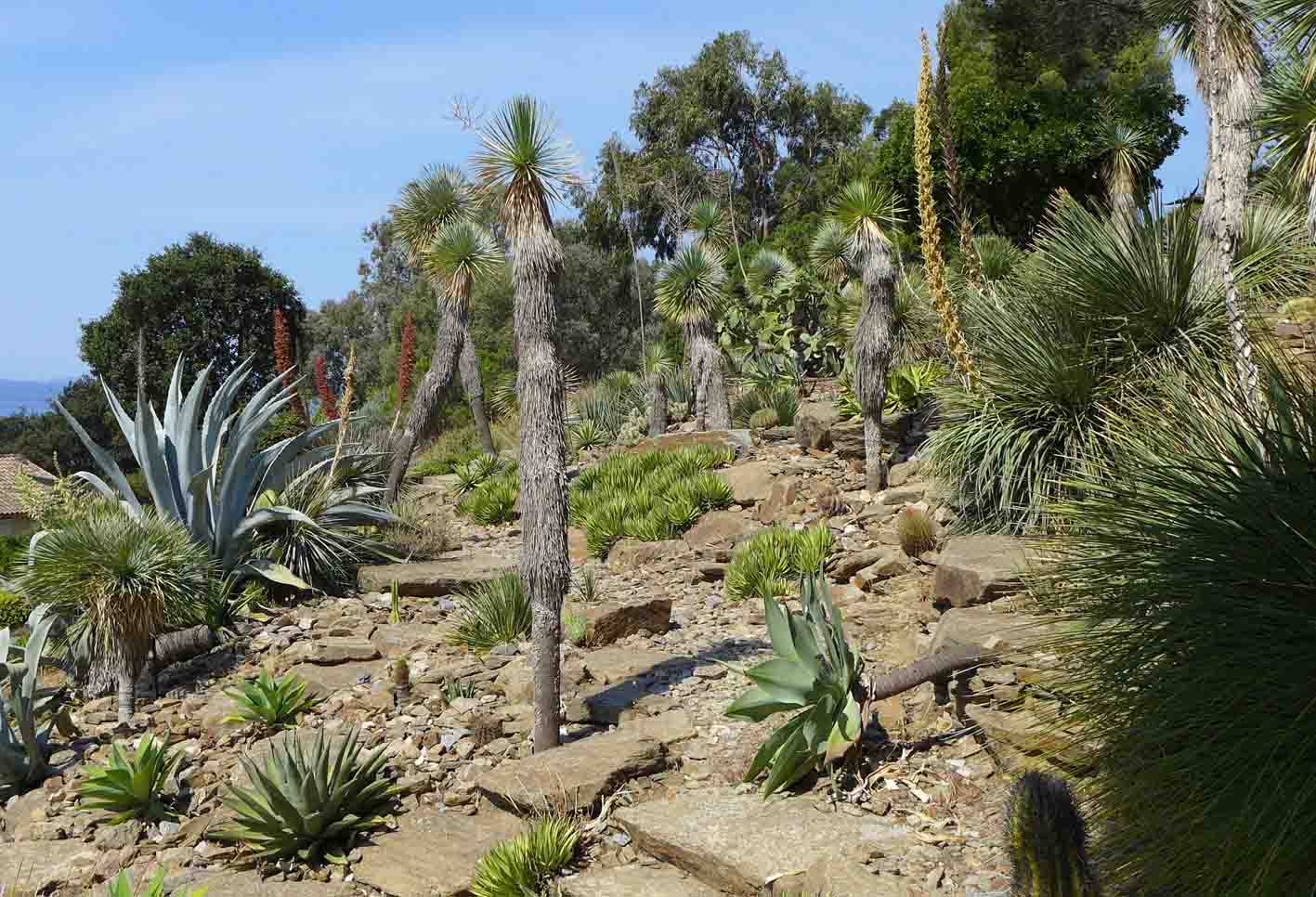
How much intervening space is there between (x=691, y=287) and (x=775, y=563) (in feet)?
30.7

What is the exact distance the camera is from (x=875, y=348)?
37.5 feet

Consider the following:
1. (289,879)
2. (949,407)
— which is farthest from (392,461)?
(289,879)

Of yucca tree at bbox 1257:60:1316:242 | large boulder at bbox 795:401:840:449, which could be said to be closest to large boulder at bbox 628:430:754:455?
large boulder at bbox 795:401:840:449

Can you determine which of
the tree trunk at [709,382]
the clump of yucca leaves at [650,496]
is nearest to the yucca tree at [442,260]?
the clump of yucca leaves at [650,496]

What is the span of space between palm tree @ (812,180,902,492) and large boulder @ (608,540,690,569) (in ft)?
7.50

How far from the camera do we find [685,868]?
4.81m

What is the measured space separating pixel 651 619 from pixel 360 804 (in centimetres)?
318

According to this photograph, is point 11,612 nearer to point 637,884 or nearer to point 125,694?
point 125,694

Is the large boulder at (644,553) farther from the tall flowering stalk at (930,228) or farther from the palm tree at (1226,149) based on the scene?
the palm tree at (1226,149)

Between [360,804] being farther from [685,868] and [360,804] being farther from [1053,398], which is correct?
[1053,398]

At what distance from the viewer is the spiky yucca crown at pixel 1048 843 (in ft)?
8.93

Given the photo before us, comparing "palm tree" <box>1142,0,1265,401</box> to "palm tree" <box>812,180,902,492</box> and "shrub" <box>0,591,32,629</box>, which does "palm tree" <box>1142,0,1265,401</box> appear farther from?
"shrub" <box>0,591,32,629</box>

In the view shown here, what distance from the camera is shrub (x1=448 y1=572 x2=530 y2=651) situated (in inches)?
329

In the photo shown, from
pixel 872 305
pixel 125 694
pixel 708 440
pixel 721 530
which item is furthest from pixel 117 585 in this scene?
pixel 708 440
